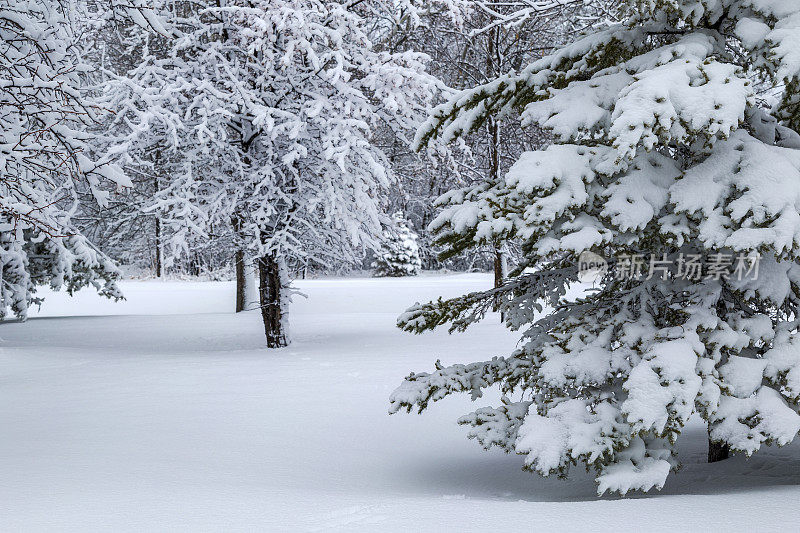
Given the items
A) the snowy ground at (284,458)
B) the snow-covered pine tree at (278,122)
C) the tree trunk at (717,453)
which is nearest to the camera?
the snowy ground at (284,458)

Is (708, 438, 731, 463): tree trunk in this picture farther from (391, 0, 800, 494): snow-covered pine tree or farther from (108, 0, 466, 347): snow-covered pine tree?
(108, 0, 466, 347): snow-covered pine tree

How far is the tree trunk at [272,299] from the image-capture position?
43.7ft

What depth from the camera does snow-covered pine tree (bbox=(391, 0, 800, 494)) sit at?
4.40m

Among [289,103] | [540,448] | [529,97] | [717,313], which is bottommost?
[540,448]

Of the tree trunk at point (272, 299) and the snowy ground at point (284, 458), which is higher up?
the tree trunk at point (272, 299)

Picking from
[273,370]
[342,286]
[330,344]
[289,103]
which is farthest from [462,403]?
[342,286]

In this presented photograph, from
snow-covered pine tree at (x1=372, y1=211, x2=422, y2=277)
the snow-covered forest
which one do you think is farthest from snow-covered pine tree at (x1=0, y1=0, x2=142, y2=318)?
snow-covered pine tree at (x1=372, y1=211, x2=422, y2=277)

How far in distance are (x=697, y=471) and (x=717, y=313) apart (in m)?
1.45

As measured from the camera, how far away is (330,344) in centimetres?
1416

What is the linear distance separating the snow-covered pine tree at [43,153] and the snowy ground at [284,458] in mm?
1443

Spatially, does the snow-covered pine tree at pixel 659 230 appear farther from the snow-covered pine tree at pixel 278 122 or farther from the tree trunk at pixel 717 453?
the snow-covered pine tree at pixel 278 122

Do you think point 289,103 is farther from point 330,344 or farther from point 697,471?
point 697,471

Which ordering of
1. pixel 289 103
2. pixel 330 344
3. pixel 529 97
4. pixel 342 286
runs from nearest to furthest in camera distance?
1. pixel 529 97
2. pixel 289 103
3. pixel 330 344
4. pixel 342 286

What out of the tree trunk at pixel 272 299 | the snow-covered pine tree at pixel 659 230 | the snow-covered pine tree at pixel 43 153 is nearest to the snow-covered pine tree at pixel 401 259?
the snow-covered pine tree at pixel 43 153
